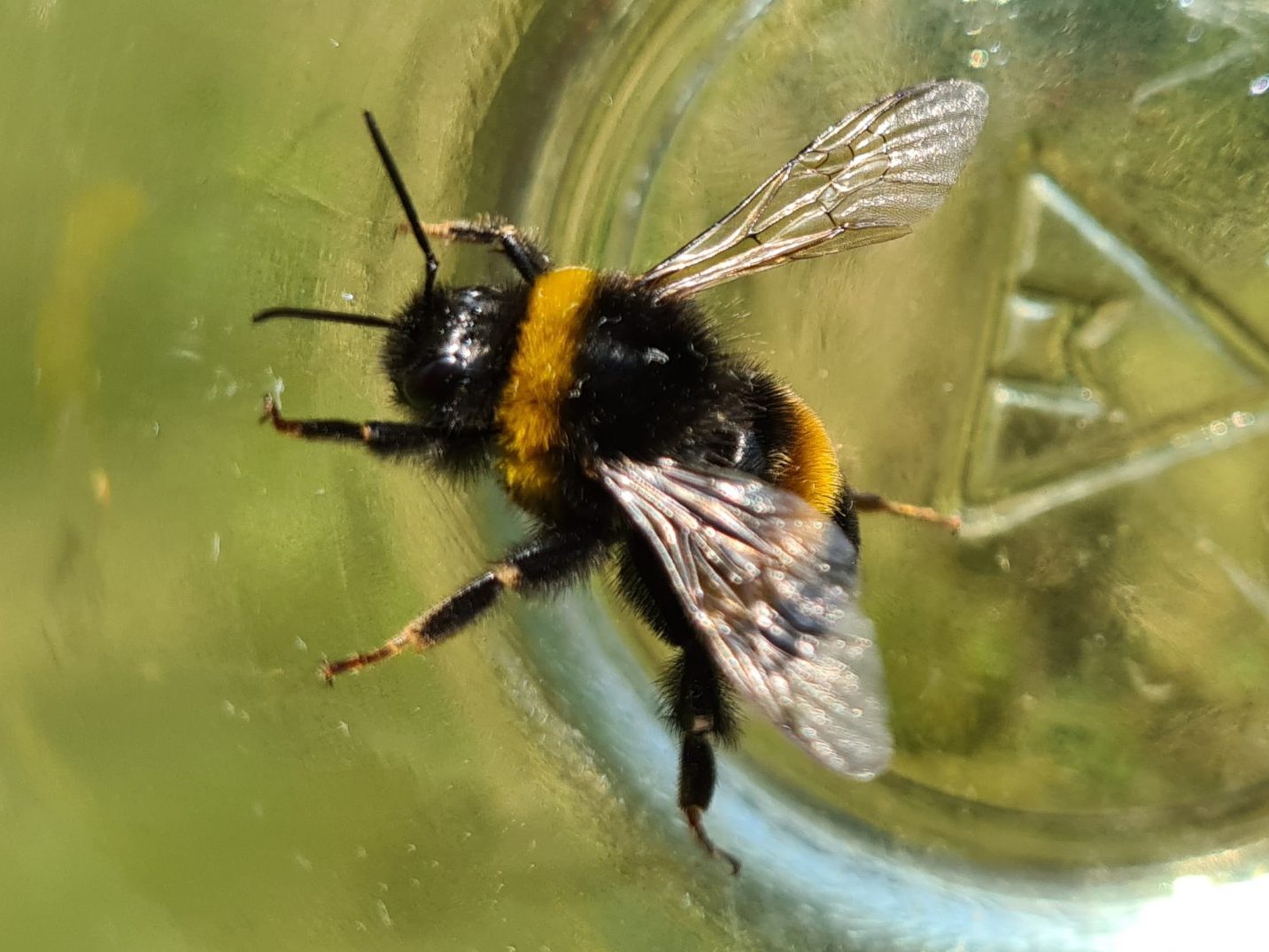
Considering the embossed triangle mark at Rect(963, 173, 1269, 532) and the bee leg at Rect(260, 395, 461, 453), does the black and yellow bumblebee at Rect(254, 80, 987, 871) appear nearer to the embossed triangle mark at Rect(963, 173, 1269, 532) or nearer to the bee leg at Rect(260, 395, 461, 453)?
the bee leg at Rect(260, 395, 461, 453)

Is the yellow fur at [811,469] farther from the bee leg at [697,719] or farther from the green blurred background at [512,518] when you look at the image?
the green blurred background at [512,518]

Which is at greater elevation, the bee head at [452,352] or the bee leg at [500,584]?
the bee head at [452,352]

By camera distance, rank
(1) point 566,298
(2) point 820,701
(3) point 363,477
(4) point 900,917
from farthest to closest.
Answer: (4) point 900,917 < (3) point 363,477 < (1) point 566,298 < (2) point 820,701

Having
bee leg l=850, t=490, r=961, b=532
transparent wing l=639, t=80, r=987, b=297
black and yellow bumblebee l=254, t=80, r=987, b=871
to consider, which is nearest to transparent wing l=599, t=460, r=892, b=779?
black and yellow bumblebee l=254, t=80, r=987, b=871

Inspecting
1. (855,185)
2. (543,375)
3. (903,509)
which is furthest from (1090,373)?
(543,375)

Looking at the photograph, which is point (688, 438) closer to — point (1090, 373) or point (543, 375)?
point (543, 375)

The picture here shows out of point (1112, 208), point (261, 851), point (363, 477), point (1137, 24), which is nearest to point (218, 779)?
point (261, 851)

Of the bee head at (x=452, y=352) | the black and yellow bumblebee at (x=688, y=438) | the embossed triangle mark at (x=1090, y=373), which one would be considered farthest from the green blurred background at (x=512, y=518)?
the bee head at (x=452, y=352)

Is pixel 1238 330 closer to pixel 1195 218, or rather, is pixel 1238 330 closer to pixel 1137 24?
pixel 1195 218
